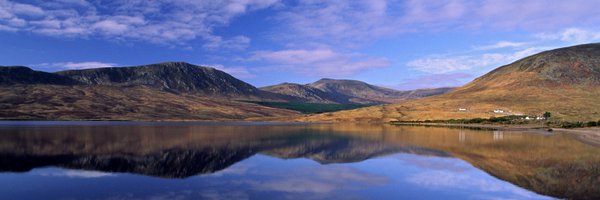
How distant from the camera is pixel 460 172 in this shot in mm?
34812

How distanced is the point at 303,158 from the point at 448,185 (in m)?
19.0

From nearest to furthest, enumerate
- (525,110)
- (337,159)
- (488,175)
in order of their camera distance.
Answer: (488,175) → (337,159) → (525,110)

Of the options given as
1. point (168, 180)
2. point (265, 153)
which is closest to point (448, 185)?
point (168, 180)

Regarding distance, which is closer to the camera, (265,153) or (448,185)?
(448,185)

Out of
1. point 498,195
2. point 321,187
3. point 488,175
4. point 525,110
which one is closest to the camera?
point 498,195

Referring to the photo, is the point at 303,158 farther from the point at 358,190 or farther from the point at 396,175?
the point at 358,190

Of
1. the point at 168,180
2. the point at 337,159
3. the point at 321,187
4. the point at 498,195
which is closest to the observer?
the point at 498,195

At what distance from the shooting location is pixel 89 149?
50.3 metres

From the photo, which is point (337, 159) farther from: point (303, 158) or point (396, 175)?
point (396, 175)

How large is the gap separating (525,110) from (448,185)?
559ft

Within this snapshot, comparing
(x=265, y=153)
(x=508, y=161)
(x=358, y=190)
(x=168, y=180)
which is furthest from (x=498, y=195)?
(x=265, y=153)

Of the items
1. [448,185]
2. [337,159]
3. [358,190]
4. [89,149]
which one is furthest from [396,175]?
[89,149]

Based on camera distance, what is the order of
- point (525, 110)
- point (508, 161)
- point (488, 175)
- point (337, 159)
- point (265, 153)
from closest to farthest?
Answer: point (488, 175) → point (508, 161) → point (337, 159) → point (265, 153) → point (525, 110)

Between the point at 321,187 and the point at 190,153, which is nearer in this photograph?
the point at 321,187
